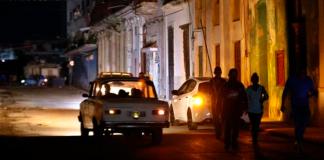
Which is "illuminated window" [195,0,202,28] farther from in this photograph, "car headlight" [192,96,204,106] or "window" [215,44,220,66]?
"car headlight" [192,96,204,106]

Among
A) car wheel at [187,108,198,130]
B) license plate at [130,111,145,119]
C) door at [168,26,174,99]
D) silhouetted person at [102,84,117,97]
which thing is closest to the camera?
license plate at [130,111,145,119]

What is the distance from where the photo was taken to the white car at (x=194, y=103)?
73.7ft

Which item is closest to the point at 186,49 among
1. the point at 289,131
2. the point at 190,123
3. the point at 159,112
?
the point at 190,123

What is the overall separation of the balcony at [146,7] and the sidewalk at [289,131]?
1869cm

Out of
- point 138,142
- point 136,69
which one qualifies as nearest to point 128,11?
point 136,69

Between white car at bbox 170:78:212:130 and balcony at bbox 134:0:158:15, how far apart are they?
60.4ft

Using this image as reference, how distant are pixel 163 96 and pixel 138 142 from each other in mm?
22100

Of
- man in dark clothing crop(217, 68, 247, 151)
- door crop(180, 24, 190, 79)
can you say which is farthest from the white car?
door crop(180, 24, 190, 79)

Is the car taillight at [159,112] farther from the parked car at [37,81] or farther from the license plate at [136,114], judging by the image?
the parked car at [37,81]

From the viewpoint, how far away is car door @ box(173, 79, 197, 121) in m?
23.3

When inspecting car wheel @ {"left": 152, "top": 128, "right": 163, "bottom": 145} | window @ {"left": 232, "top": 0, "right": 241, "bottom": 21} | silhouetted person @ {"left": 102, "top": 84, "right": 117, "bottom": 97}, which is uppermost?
window @ {"left": 232, "top": 0, "right": 241, "bottom": 21}

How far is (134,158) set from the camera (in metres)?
15.2

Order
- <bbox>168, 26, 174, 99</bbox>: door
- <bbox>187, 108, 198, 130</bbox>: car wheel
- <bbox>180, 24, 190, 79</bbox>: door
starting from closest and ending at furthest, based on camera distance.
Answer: <bbox>187, 108, 198, 130</bbox>: car wheel
<bbox>180, 24, 190, 79</bbox>: door
<bbox>168, 26, 174, 99</bbox>: door

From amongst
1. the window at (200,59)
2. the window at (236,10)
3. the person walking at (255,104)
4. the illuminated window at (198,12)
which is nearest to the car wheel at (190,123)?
the person walking at (255,104)
